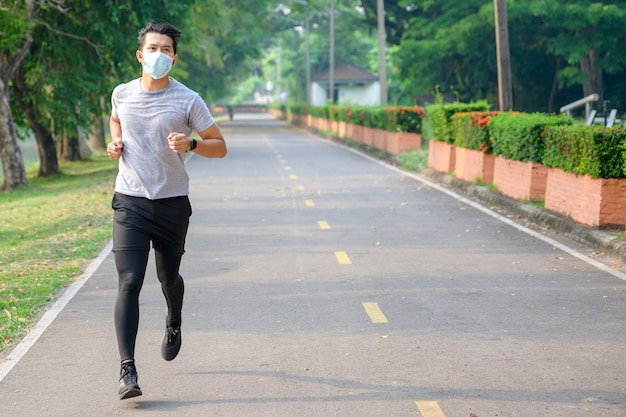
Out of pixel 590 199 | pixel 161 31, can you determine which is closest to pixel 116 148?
pixel 161 31

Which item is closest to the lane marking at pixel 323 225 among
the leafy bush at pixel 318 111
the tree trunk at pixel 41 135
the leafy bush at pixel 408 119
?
the tree trunk at pixel 41 135

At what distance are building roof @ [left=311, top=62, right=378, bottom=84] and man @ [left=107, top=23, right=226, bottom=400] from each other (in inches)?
4263

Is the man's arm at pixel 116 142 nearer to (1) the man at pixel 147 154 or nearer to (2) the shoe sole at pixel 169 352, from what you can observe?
(1) the man at pixel 147 154

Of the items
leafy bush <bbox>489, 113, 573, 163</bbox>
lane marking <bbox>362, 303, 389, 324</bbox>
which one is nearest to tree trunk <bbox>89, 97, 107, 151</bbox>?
leafy bush <bbox>489, 113, 573, 163</bbox>

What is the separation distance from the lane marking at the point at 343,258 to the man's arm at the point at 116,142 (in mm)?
5432

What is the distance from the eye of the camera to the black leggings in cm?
658

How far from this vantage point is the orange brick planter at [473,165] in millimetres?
20672

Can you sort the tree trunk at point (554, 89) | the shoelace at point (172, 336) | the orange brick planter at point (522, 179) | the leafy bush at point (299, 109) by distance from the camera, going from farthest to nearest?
the leafy bush at point (299, 109) → the tree trunk at point (554, 89) → the orange brick planter at point (522, 179) → the shoelace at point (172, 336)

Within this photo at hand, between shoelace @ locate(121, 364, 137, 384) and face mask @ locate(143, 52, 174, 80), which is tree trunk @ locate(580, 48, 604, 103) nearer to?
face mask @ locate(143, 52, 174, 80)

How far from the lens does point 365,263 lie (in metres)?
11.9

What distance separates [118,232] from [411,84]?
46512 millimetres

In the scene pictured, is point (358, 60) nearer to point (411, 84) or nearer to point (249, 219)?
point (411, 84)

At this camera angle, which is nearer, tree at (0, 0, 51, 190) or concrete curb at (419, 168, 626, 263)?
concrete curb at (419, 168, 626, 263)

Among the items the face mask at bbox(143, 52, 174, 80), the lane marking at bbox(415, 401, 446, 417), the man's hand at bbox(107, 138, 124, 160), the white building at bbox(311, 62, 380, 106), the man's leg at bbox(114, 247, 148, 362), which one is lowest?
the white building at bbox(311, 62, 380, 106)
